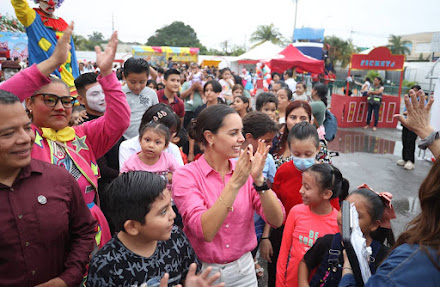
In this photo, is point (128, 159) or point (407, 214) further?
point (407, 214)

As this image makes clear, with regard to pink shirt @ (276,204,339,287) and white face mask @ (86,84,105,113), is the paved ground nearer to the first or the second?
pink shirt @ (276,204,339,287)

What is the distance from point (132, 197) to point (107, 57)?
99cm

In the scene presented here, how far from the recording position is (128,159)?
2.79 metres

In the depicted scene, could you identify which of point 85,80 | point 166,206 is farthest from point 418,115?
point 85,80

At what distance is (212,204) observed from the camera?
6.33 feet

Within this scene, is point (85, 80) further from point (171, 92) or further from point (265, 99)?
point (265, 99)

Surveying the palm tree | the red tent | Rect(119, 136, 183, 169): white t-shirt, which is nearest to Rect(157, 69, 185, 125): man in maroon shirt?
Rect(119, 136, 183, 169): white t-shirt

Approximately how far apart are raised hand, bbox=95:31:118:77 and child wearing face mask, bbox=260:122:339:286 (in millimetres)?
1618

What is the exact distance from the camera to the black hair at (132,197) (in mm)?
1533

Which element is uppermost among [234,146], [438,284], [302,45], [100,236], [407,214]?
[302,45]

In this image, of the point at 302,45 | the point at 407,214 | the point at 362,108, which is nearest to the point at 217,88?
the point at 407,214

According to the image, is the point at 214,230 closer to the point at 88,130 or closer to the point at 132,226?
the point at 132,226

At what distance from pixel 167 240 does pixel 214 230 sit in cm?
26

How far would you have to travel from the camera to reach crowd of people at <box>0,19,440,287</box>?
1428 mm
